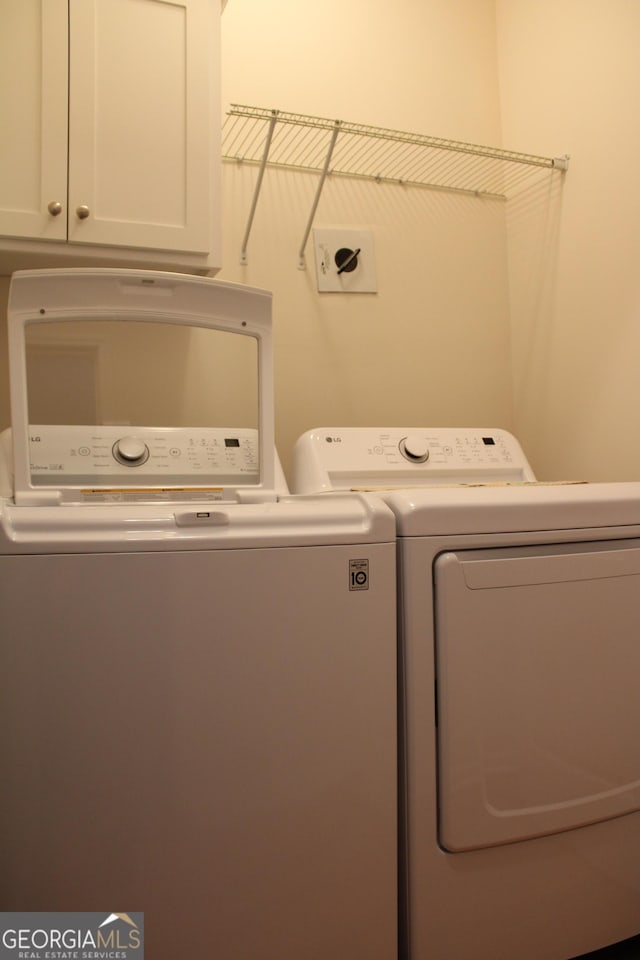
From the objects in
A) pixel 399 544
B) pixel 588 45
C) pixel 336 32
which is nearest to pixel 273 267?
pixel 336 32

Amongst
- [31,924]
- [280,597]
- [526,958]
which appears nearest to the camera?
[31,924]

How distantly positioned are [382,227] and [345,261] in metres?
0.18

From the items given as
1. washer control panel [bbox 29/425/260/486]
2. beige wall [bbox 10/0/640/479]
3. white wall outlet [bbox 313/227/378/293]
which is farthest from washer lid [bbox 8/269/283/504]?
white wall outlet [bbox 313/227/378/293]

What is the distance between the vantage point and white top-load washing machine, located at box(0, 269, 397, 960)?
90cm

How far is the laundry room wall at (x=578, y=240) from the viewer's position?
5.71 feet

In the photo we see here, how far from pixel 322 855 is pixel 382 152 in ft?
6.25

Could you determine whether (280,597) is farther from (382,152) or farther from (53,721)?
(382,152)

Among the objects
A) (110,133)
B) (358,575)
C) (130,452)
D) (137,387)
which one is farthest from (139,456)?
(110,133)

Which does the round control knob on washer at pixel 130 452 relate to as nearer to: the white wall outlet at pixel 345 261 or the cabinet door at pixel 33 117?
the cabinet door at pixel 33 117

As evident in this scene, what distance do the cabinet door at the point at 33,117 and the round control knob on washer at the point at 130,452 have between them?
1.51 feet

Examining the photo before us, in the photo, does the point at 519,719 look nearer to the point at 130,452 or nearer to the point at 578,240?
the point at 130,452

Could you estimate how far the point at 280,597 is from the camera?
3.27 feet

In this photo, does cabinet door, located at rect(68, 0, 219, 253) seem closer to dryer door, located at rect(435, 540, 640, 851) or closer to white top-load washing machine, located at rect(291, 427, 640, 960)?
white top-load washing machine, located at rect(291, 427, 640, 960)

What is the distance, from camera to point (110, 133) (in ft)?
4.89
